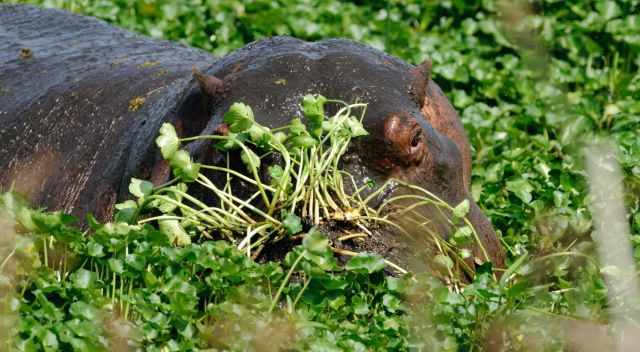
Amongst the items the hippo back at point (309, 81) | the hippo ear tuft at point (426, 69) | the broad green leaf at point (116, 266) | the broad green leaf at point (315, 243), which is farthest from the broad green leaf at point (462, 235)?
the broad green leaf at point (116, 266)

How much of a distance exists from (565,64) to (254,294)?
4.59m

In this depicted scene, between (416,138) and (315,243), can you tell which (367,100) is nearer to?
(416,138)

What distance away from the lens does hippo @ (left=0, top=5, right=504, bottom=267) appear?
167 inches

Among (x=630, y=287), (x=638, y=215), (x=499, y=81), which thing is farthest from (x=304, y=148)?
(x=499, y=81)

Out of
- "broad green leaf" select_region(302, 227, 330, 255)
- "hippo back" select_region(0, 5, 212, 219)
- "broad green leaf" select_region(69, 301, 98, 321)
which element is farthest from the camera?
"hippo back" select_region(0, 5, 212, 219)

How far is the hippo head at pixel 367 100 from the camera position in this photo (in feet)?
13.5

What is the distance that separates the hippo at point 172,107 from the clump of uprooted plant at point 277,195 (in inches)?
7.4

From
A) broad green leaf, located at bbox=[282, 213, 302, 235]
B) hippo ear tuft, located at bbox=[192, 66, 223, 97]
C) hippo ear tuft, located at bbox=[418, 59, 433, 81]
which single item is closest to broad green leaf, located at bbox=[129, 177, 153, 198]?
broad green leaf, located at bbox=[282, 213, 302, 235]

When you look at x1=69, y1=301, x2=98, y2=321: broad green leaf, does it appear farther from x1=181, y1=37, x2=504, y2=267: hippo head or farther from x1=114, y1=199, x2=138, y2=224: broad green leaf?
x1=181, y1=37, x2=504, y2=267: hippo head

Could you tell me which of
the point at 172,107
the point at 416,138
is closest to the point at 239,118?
the point at 416,138

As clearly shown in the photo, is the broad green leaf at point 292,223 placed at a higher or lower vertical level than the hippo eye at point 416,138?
higher

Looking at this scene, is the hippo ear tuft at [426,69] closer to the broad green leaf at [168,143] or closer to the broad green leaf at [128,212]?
the broad green leaf at [168,143]

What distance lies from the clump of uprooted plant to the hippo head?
12cm

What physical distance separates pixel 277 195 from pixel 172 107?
110 cm
